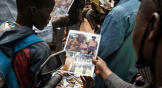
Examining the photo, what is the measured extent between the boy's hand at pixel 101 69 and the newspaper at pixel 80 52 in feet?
0.16

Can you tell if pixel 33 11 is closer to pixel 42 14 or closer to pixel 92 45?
pixel 42 14

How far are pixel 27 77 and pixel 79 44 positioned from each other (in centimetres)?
55

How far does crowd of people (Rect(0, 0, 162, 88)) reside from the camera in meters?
0.44

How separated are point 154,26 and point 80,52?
827 mm

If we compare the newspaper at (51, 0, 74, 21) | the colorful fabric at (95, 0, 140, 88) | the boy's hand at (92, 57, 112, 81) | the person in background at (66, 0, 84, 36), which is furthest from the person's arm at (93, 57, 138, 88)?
the person in background at (66, 0, 84, 36)

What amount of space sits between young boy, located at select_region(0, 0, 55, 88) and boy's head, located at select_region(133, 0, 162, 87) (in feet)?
1.80

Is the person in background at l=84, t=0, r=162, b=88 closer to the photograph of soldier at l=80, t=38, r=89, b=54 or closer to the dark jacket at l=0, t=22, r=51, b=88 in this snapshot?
the dark jacket at l=0, t=22, r=51, b=88

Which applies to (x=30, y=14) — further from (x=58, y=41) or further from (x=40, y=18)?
(x=58, y=41)

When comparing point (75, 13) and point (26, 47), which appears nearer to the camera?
point (26, 47)

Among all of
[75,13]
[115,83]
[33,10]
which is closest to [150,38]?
[115,83]

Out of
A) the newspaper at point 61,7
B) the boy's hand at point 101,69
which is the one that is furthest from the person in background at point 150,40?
the newspaper at point 61,7

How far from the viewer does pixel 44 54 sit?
0.78 metres

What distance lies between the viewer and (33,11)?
0.83m

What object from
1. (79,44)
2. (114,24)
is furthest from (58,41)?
(114,24)
